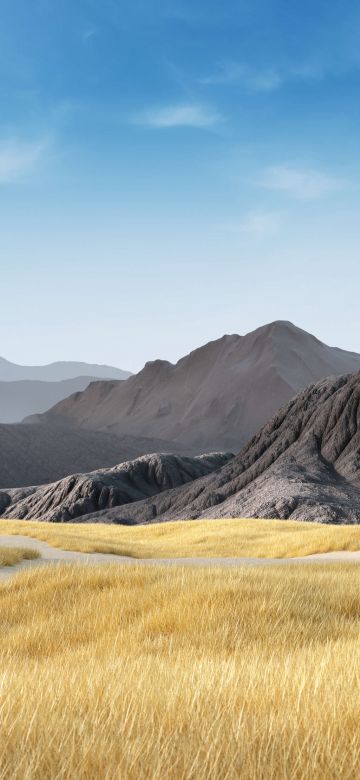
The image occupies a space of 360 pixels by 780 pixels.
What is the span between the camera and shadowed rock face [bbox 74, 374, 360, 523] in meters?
65.4

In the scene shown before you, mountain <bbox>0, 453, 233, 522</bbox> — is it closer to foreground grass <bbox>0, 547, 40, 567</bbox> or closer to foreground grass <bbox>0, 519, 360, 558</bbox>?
foreground grass <bbox>0, 519, 360, 558</bbox>

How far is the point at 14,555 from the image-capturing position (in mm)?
18031

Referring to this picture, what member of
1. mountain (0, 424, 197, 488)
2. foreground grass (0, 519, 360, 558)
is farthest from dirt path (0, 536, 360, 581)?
mountain (0, 424, 197, 488)

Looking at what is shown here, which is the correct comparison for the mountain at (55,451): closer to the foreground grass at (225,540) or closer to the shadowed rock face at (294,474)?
the shadowed rock face at (294,474)

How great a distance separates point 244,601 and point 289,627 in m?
1.03

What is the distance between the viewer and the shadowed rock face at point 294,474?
65.4 meters

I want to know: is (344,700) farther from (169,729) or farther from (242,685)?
(169,729)

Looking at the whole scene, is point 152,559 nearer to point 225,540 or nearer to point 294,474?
point 225,540

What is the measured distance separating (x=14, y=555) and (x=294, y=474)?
5801cm

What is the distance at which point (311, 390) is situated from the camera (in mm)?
91125

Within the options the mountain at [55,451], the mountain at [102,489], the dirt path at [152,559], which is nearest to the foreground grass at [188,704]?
the dirt path at [152,559]

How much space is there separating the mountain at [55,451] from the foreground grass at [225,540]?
376ft

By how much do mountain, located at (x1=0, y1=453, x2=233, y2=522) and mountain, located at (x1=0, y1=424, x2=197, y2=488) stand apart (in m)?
43.4

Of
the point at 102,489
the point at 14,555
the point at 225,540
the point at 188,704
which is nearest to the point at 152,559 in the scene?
the point at 14,555
